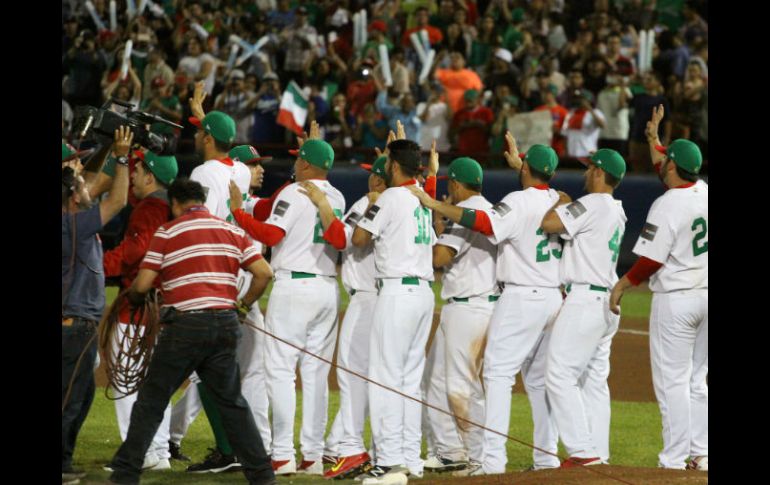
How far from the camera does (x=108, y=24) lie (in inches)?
843

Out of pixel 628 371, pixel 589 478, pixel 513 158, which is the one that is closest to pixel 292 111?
pixel 628 371

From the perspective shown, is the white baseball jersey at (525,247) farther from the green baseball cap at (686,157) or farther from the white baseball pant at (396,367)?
the green baseball cap at (686,157)

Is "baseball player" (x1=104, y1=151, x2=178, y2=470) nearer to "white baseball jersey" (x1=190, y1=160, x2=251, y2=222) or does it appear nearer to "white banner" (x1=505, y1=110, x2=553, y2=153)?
"white baseball jersey" (x1=190, y1=160, x2=251, y2=222)

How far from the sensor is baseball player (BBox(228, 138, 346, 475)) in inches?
319

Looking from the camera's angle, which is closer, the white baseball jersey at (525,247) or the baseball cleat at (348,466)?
the baseball cleat at (348,466)

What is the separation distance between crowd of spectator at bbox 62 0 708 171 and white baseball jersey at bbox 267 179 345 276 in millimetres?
8714

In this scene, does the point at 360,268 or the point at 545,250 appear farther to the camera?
the point at 360,268

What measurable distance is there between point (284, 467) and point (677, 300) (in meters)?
2.75

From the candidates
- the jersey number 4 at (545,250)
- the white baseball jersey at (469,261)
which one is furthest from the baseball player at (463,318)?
the jersey number 4 at (545,250)

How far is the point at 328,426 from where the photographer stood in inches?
399

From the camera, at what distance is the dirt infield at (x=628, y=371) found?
11906 millimetres

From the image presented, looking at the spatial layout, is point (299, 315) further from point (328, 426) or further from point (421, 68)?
point (421, 68)

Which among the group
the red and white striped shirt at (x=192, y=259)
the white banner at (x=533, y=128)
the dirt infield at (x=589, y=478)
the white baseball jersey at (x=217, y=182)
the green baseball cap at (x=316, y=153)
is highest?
the white banner at (x=533, y=128)
